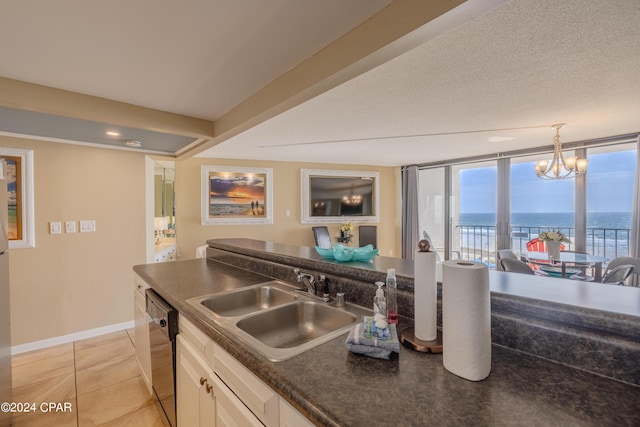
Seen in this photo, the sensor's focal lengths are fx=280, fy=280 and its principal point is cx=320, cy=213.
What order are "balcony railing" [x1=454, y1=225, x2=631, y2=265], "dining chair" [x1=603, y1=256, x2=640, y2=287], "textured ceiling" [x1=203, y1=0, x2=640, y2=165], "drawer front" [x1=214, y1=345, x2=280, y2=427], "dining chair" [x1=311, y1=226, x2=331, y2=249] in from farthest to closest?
"dining chair" [x1=311, y1=226, x2=331, y2=249], "balcony railing" [x1=454, y1=225, x2=631, y2=265], "dining chair" [x1=603, y1=256, x2=640, y2=287], "textured ceiling" [x1=203, y1=0, x2=640, y2=165], "drawer front" [x1=214, y1=345, x2=280, y2=427]

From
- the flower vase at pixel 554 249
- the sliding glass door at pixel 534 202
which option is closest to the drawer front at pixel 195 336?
the flower vase at pixel 554 249

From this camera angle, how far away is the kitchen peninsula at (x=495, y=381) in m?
0.65

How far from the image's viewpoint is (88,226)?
327 cm

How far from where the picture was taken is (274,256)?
1.97m

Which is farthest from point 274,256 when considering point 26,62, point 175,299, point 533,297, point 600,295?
point 26,62

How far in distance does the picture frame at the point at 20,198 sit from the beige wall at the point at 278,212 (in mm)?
1671

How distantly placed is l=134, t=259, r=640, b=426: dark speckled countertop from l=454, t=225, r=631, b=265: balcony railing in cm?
473

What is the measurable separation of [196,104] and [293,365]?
234 cm

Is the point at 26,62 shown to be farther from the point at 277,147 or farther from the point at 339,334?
the point at 277,147

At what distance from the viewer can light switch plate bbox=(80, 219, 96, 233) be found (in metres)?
3.23

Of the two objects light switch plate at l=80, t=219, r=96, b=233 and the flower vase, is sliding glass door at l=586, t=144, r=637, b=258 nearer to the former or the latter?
the flower vase

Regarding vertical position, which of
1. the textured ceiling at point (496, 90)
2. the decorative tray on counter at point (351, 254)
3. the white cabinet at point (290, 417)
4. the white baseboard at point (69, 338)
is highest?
the textured ceiling at point (496, 90)

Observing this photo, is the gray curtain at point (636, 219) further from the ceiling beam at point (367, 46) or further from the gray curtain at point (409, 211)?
the ceiling beam at point (367, 46)

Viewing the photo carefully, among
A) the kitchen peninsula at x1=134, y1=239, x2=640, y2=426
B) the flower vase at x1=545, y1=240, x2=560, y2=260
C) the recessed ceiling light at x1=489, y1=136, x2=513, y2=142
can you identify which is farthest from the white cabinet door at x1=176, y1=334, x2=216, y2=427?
the recessed ceiling light at x1=489, y1=136, x2=513, y2=142
